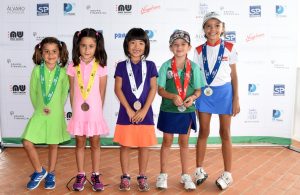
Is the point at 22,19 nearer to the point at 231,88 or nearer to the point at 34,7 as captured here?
the point at 34,7

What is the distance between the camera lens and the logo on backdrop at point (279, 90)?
500 cm

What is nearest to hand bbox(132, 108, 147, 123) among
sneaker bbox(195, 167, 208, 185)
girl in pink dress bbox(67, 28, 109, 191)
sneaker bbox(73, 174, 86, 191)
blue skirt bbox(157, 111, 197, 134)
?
blue skirt bbox(157, 111, 197, 134)

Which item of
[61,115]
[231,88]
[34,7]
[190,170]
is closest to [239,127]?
[190,170]

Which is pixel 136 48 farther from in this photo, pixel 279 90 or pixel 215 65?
pixel 279 90

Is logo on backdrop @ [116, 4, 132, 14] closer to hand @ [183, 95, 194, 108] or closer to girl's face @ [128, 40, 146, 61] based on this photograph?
girl's face @ [128, 40, 146, 61]

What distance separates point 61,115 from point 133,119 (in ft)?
2.79

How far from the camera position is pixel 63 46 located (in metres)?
3.47

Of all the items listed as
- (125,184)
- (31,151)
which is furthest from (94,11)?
(125,184)

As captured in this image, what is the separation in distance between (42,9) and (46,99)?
2016 mm

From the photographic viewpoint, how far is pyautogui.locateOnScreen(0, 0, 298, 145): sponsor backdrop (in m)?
4.72

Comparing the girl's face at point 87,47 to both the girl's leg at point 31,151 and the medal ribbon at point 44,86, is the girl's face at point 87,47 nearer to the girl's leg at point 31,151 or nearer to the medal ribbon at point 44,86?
the medal ribbon at point 44,86

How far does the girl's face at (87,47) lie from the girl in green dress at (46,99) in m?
0.34

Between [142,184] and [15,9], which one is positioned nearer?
[142,184]

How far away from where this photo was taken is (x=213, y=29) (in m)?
3.29
